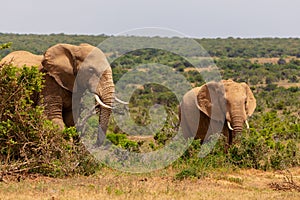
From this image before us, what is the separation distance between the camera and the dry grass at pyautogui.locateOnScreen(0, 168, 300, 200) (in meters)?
8.27

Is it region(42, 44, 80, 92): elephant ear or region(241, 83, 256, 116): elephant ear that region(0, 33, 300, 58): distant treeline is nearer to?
region(241, 83, 256, 116): elephant ear

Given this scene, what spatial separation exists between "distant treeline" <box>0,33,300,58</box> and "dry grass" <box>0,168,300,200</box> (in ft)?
159

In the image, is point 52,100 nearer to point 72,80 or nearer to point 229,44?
point 72,80

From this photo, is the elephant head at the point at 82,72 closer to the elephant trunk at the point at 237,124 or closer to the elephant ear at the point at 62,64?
the elephant ear at the point at 62,64

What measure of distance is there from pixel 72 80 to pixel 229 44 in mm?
72308

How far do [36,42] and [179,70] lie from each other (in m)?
25.1

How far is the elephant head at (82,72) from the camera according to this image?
1316cm

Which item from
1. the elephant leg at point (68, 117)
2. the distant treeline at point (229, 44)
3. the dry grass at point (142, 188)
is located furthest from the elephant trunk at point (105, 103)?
the distant treeline at point (229, 44)

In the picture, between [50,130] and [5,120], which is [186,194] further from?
[5,120]

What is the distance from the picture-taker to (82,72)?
13516mm

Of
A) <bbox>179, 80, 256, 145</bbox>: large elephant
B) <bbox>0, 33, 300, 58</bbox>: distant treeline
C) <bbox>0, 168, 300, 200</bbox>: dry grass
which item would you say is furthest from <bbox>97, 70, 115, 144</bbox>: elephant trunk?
<bbox>0, 33, 300, 58</bbox>: distant treeline

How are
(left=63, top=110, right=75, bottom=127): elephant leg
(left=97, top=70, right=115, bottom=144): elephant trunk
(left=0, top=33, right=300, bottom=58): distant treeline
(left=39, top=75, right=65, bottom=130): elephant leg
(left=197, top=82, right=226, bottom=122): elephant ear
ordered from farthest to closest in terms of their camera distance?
(left=0, top=33, right=300, bottom=58): distant treeline < (left=197, top=82, right=226, bottom=122): elephant ear < (left=63, top=110, right=75, bottom=127): elephant leg < (left=39, top=75, right=65, bottom=130): elephant leg < (left=97, top=70, right=115, bottom=144): elephant trunk

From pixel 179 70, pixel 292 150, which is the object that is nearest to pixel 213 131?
pixel 292 150

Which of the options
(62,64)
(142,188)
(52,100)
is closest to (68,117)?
(52,100)
